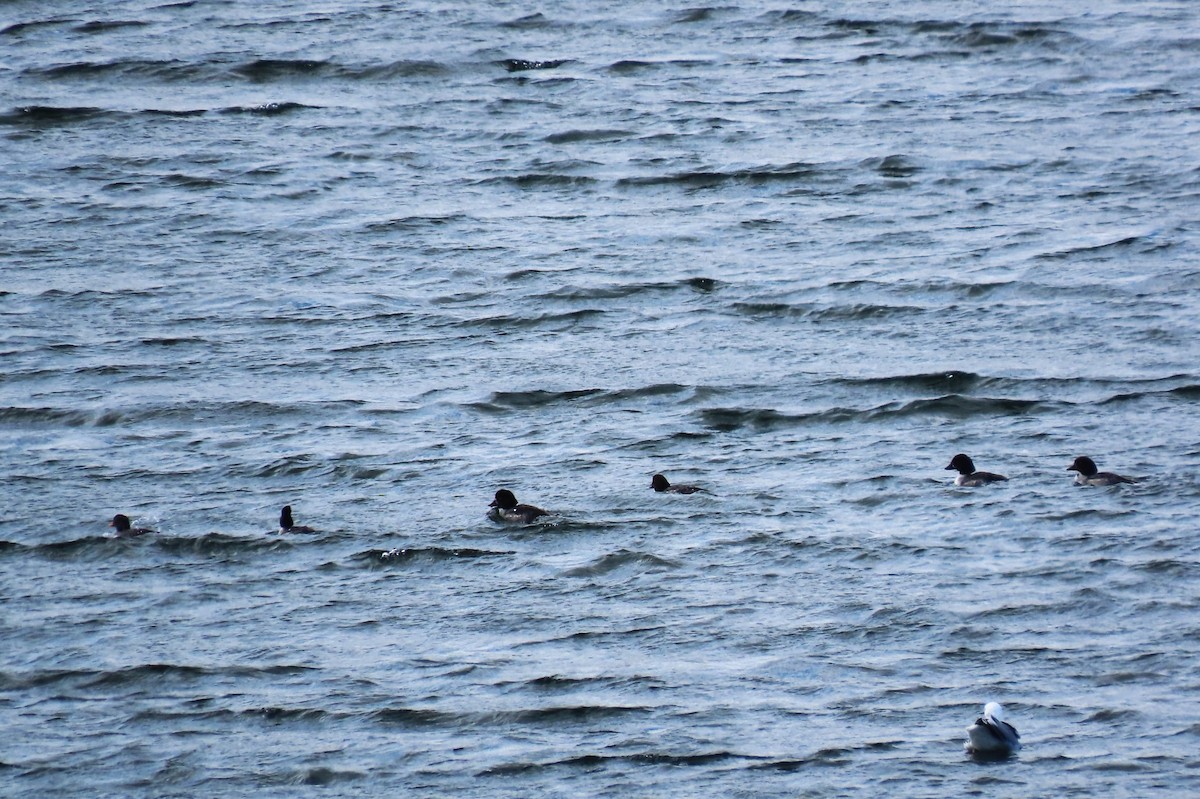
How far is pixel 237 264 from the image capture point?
2177cm

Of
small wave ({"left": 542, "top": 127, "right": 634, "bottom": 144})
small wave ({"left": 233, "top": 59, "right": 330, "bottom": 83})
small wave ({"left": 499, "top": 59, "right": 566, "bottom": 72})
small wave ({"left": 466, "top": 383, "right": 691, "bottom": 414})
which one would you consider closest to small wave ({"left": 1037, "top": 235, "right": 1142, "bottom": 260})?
small wave ({"left": 466, "top": 383, "right": 691, "bottom": 414})

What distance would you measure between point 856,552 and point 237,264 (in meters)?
9.68

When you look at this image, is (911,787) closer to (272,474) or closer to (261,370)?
(272,474)

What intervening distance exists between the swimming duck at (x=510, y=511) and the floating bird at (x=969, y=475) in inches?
130

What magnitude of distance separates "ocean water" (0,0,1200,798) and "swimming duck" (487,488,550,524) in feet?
0.42

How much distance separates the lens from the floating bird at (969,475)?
50.6ft

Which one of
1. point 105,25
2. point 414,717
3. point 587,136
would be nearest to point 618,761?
point 414,717

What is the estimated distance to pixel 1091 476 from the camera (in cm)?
1534

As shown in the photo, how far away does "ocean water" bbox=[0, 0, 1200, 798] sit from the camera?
12359mm

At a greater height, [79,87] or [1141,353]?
[79,87]

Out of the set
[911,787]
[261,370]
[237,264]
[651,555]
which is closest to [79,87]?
[237,264]

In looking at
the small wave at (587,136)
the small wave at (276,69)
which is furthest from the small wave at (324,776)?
the small wave at (276,69)

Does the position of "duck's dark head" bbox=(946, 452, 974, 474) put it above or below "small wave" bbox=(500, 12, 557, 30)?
below

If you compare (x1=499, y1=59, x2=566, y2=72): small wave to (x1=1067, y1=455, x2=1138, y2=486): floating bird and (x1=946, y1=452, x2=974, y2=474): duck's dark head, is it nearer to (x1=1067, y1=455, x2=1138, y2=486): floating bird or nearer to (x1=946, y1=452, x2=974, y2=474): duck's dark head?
(x1=946, y1=452, x2=974, y2=474): duck's dark head
